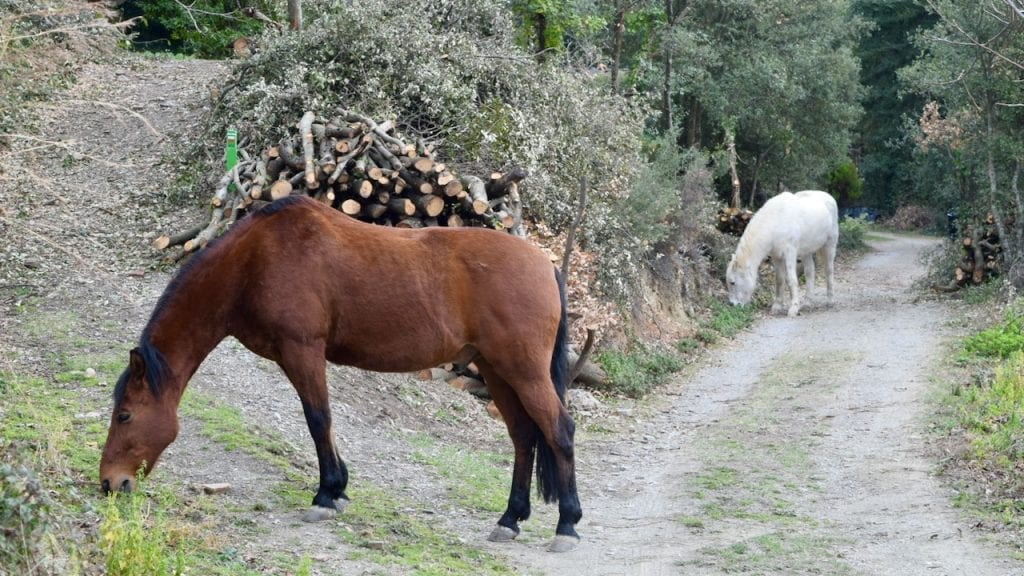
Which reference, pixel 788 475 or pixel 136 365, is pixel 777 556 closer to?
pixel 788 475

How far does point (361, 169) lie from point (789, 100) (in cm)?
1582

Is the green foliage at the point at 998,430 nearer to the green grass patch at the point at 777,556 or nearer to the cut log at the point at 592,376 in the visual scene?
the green grass patch at the point at 777,556

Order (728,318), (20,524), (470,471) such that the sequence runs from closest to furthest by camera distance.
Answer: (20,524) < (470,471) < (728,318)

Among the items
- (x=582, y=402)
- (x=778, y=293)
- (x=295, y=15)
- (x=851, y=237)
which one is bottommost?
(x=851, y=237)

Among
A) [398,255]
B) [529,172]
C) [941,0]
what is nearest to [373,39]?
[529,172]

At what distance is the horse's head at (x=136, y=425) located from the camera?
6.02m

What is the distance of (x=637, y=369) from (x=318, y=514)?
7554 millimetres

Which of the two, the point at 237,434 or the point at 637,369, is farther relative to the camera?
the point at 637,369

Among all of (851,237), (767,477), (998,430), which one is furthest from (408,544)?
(851,237)

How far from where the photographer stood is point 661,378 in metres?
13.7

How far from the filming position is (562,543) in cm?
648

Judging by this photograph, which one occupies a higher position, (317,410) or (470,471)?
(317,410)

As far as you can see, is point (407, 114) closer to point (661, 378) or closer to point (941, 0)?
point (661, 378)

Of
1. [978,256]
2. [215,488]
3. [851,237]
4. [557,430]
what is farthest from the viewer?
[851,237]
